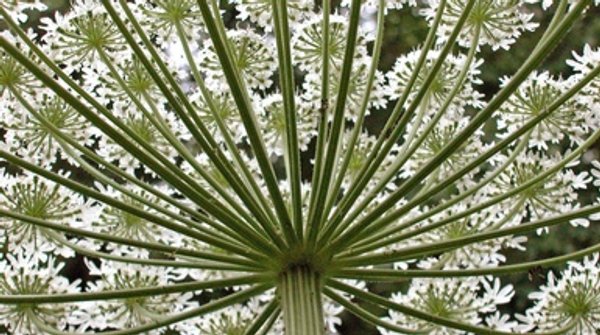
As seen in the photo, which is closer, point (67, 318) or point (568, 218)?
point (568, 218)

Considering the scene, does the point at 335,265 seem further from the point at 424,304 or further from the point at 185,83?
the point at 185,83

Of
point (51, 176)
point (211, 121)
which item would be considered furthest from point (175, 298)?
point (51, 176)

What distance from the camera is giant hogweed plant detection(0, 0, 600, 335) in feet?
15.1

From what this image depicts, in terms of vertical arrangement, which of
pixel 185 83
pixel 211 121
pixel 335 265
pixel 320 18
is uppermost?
pixel 185 83

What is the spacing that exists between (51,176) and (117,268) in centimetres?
173

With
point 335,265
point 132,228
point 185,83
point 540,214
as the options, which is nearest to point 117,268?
point 132,228

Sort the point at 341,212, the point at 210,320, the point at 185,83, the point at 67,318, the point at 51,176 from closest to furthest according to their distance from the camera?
the point at 51,176 < the point at 341,212 < the point at 67,318 < the point at 210,320 < the point at 185,83

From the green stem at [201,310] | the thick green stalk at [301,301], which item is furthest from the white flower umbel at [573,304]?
the green stem at [201,310]

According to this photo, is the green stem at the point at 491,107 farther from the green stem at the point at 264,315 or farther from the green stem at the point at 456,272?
the green stem at the point at 264,315

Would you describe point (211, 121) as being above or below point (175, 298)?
above

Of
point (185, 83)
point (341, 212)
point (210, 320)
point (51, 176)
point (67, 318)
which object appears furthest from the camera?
point (185, 83)

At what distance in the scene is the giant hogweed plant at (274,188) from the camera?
461 cm

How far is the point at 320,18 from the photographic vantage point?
5.91 meters

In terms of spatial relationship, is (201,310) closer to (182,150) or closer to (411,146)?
(182,150)
